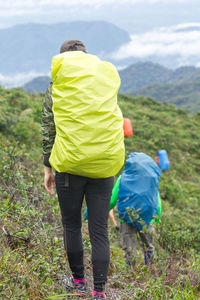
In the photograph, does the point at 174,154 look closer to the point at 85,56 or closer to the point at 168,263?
the point at 168,263

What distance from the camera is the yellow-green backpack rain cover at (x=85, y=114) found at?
1.94 m

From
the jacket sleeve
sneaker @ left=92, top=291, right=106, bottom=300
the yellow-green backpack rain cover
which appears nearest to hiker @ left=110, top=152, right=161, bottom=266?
sneaker @ left=92, top=291, right=106, bottom=300

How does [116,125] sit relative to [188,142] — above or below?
above

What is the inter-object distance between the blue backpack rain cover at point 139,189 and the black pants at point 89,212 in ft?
3.76

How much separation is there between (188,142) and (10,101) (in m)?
8.36

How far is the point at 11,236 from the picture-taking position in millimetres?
2662

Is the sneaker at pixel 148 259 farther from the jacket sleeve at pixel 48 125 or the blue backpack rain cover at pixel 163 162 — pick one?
the blue backpack rain cover at pixel 163 162

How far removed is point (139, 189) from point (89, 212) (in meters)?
1.29

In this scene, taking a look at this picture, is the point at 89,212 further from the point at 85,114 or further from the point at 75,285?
the point at 85,114

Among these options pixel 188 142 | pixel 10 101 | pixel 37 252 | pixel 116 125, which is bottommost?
pixel 188 142

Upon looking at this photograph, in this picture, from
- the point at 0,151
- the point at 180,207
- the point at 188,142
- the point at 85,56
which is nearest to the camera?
the point at 85,56

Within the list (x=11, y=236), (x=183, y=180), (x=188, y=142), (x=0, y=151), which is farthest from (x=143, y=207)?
(x=188, y=142)

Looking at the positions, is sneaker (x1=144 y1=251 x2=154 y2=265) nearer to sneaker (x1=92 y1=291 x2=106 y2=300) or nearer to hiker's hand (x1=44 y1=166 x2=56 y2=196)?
sneaker (x1=92 y1=291 x2=106 y2=300)

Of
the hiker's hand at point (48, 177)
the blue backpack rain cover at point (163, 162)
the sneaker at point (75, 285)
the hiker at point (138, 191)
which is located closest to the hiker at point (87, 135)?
the sneaker at point (75, 285)
